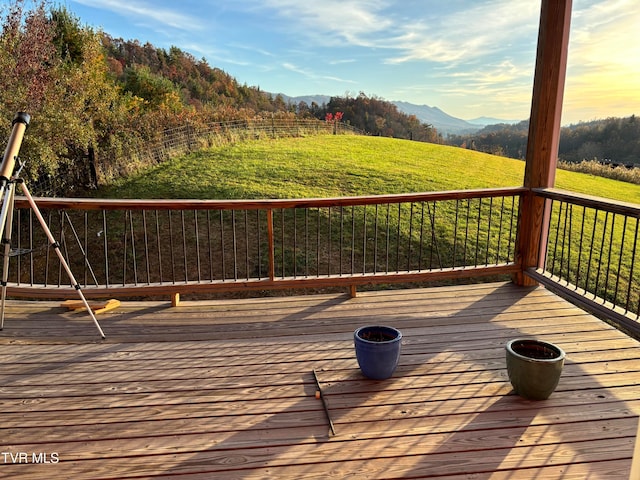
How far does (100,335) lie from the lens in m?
3.05

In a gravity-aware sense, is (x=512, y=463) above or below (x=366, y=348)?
below

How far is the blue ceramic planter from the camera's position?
2336 millimetres

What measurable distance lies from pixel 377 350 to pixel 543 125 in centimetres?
259

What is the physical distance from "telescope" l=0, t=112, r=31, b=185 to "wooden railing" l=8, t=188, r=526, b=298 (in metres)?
1.46

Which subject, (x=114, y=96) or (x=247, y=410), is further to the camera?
(x=114, y=96)

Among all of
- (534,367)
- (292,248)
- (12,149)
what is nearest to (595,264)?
(292,248)

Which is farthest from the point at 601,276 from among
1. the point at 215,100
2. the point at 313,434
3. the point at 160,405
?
the point at 215,100

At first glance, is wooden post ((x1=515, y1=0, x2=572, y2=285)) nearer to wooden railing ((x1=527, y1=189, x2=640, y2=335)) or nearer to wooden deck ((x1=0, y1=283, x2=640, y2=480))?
wooden railing ((x1=527, y1=189, x2=640, y2=335))

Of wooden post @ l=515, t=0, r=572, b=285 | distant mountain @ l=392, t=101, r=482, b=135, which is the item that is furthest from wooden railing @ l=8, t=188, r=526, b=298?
distant mountain @ l=392, t=101, r=482, b=135

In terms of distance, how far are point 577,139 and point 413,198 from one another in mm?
3275

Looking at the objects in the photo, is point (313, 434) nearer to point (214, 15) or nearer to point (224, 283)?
point (224, 283)

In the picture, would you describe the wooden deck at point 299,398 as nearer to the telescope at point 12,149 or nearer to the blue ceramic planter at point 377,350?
the blue ceramic planter at point 377,350

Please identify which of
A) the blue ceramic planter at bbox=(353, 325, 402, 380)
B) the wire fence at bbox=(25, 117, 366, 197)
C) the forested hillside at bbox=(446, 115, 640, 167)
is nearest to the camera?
the blue ceramic planter at bbox=(353, 325, 402, 380)

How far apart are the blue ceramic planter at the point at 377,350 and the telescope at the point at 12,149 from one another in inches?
72.0
